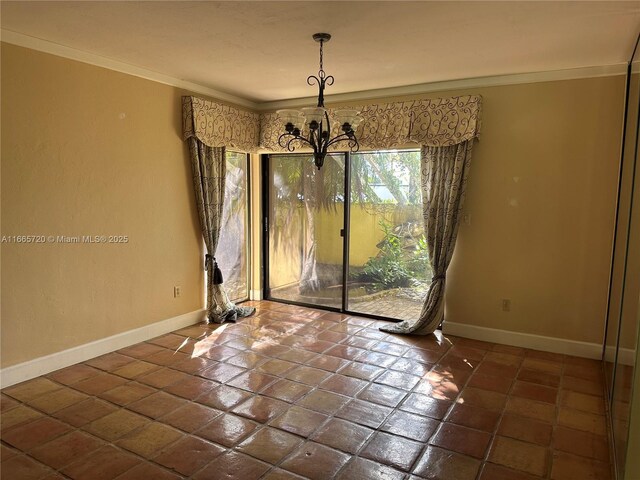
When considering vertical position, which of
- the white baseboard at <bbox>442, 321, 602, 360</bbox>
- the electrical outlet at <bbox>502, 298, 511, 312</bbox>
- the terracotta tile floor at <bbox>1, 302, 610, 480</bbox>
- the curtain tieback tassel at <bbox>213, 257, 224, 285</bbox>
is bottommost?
the terracotta tile floor at <bbox>1, 302, 610, 480</bbox>

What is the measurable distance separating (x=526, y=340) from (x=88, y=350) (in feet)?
13.3

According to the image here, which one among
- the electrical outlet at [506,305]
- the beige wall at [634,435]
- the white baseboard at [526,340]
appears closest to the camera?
the beige wall at [634,435]

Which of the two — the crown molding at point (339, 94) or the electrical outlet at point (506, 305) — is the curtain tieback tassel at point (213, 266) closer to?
the crown molding at point (339, 94)

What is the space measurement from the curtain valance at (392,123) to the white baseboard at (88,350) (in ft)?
6.39

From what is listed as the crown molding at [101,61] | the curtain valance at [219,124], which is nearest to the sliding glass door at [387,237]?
the curtain valance at [219,124]

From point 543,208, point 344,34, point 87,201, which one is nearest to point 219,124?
point 87,201

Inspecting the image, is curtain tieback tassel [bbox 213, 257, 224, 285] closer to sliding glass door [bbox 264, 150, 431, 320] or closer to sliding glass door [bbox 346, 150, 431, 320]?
sliding glass door [bbox 264, 150, 431, 320]

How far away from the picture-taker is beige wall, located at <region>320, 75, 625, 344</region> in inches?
150

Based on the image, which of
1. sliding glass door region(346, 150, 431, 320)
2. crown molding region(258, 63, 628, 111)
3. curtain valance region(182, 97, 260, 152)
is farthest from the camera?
sliding glass door region(346, 150, 431, 320)

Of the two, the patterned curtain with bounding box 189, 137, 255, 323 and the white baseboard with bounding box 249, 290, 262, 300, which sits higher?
the patterned curtain with bounding box 189, 137, 255, 323

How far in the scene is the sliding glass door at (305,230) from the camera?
5305 millimetres

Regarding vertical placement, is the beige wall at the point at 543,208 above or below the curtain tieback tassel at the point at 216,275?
above

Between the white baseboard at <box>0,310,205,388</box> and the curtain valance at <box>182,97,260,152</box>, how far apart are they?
1946 mm

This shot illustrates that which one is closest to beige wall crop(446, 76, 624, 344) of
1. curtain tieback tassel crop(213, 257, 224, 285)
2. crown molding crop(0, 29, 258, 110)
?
curtain tieback tassel crop(213, 257, 224, 285)
